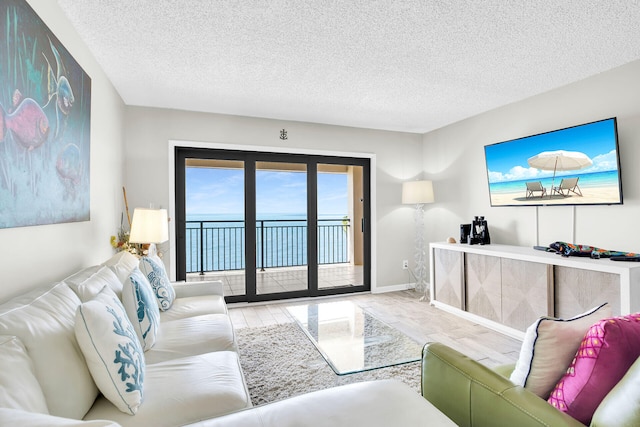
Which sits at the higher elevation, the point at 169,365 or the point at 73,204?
the point at 73,204

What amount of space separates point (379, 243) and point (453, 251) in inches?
47.3

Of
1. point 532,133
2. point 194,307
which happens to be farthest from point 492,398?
point 532,133

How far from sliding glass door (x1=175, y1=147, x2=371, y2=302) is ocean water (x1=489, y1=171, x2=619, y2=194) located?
176 cm

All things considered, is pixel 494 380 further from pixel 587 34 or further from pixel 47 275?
pixel 587 34

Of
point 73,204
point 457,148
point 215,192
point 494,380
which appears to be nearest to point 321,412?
point 494,380

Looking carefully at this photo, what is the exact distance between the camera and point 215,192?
4.41 meters

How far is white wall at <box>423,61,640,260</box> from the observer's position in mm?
2635

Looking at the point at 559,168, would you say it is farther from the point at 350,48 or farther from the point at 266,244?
the point at 266,244

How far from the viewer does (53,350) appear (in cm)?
107

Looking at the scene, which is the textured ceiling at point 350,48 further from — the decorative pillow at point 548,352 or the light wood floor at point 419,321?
the light wood floor at point 419,321

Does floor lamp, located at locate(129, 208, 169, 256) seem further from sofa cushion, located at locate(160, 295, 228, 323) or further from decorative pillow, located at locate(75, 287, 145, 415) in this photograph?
decorative pillow, located at locate(75, 287, 145, 415)

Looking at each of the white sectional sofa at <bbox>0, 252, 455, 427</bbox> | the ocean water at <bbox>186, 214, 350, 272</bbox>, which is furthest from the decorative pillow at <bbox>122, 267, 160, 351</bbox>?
the ocean water at <bbox>186, 214, 350, 272</bbox>

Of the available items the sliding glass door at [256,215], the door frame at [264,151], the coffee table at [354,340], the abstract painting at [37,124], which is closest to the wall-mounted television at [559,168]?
the door frame at [264,151]

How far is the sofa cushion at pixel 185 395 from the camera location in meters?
1.14
